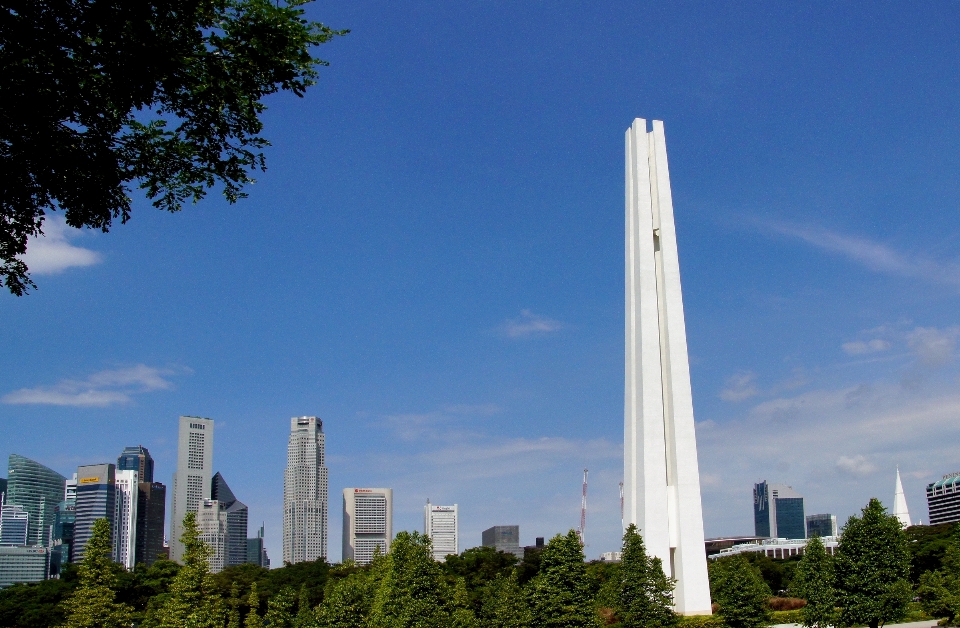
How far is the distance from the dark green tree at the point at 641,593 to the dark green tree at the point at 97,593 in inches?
1060

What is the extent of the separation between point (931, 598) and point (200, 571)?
3338cm

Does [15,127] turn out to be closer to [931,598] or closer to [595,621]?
[595,621]

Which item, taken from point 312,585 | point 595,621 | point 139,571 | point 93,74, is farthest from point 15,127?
point 312,585

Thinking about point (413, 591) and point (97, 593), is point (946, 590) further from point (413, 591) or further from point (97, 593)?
point (97, 593)

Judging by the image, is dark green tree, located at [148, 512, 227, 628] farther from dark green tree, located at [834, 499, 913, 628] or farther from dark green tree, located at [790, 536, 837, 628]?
dark green tree, located at [834, 499, 913, 628]

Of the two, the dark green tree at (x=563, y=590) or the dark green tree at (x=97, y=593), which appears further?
the dark green tree at (x=97, y=593)

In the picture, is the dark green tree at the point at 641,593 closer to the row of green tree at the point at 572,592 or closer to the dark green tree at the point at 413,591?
the row of green tree at the point at 572,592

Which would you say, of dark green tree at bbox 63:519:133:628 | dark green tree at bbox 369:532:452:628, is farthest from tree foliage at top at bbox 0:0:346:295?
dark green tree at bbox 63:519:133:628

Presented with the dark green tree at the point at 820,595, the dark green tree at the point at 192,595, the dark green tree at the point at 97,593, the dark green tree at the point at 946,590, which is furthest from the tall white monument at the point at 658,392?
the dark green tree at the point at 97,593

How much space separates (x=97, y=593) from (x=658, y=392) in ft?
95.2

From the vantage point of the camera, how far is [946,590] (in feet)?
133

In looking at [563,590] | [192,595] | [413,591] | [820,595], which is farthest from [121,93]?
[192,595]

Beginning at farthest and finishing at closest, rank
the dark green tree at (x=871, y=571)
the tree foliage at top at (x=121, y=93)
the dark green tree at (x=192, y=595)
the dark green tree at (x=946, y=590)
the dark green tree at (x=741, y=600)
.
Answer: the dark green tree at (x=192, y=595), the dark green tree at (x=946, y=590), the dark green tree at (x=741, y=600), the dark green tree at (x=871, y=571), the tree foliage at top at (x=121, y=93)

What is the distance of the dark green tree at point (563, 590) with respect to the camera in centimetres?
3183
